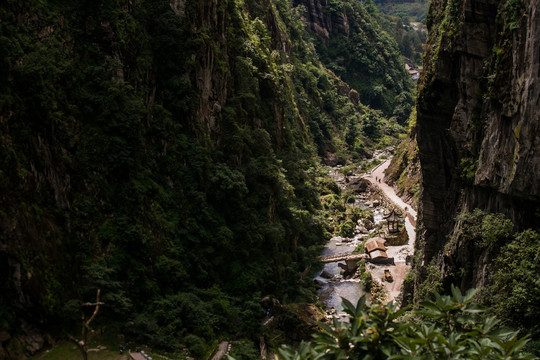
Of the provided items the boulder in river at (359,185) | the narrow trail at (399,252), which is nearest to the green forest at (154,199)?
the narrow trail at (399,252)

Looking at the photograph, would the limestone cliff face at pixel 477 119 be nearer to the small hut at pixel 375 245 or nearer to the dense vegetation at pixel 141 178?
the small hut at pixel 375 245

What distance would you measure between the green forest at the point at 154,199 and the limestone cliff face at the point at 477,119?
1.45 m

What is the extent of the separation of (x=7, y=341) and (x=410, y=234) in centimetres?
3372

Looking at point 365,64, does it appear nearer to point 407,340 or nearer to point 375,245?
point 375,245

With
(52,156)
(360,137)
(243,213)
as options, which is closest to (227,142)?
(243,213)

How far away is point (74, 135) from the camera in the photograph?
21.1m

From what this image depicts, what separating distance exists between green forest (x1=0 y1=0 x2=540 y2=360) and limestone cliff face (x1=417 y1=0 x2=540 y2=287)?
1451 mm

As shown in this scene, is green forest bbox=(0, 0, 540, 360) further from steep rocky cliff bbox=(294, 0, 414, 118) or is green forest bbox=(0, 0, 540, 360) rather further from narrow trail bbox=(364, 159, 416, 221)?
steep rocky cliff bbox=(294, 0, 414, 118)

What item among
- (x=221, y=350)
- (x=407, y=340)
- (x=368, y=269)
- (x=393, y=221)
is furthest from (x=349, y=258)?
(x=407, y=340)

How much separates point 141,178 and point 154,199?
4.63 ft

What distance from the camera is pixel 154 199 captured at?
2489 cm

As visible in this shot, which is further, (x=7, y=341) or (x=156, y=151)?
(x=156, y=151)

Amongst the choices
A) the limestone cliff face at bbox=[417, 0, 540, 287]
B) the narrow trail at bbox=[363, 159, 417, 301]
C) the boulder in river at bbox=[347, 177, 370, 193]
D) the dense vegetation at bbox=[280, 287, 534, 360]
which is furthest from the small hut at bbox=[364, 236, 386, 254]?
the dense vegetation at bbox=[280, 287, 534, 360]

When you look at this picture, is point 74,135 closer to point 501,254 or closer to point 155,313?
point 155,313
